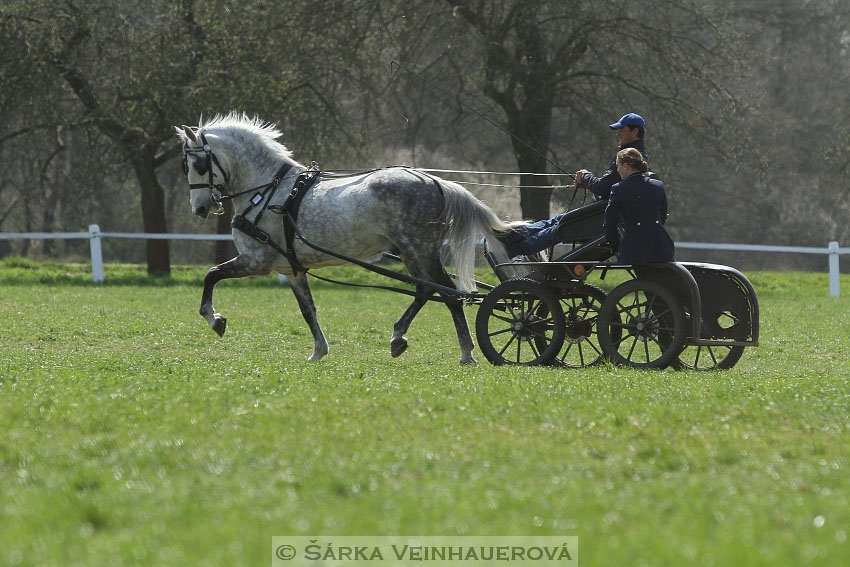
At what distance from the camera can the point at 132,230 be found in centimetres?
5353

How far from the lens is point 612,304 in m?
11.0

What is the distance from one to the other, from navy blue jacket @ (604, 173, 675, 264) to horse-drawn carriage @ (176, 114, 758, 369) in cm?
18

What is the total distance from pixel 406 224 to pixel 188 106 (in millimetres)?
15581

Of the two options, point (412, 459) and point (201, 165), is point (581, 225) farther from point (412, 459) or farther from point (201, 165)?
point (412, 459)

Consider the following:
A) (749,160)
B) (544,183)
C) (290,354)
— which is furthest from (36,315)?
(749,160)

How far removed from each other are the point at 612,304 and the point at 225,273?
4333 mm

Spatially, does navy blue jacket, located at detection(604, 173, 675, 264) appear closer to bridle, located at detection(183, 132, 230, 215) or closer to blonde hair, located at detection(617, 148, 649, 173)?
blonde hair, located at detection(617, 148, 649, 173)

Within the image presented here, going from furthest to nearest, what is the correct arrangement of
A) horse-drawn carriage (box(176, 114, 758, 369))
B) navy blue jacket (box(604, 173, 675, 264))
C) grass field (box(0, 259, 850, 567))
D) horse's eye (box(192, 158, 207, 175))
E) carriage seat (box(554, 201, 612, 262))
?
horse's eye (box(192, 158, 207, 175)) → carriage seat (box(554, 201, 612, 262)) → horse-drawn carriage (box(176, 114, 758, 369)) → navy blue jacket (box(604, 173, 675, 264)) → grass field (box(0, 259, 850, 567))

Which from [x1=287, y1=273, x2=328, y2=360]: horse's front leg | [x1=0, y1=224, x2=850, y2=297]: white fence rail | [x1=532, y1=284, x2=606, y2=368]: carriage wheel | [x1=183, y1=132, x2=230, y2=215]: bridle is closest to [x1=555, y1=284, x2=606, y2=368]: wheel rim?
[x1=532, y1=284, x2=606, y2=368]: carriage wheel

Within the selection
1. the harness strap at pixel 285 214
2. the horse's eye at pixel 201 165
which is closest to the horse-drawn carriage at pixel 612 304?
the harness strap at pixel 285 214

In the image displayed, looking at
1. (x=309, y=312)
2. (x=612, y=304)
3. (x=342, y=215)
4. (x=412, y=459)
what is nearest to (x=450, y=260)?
(x=342, y=215)

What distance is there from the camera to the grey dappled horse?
476 inches

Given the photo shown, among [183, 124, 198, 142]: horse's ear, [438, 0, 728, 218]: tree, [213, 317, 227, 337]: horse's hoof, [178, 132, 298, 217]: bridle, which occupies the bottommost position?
[213, 317, 227, 337]: horse's hoof

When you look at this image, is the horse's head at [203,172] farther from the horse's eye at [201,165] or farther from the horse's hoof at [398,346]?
the horse's hoof at [398,346]
